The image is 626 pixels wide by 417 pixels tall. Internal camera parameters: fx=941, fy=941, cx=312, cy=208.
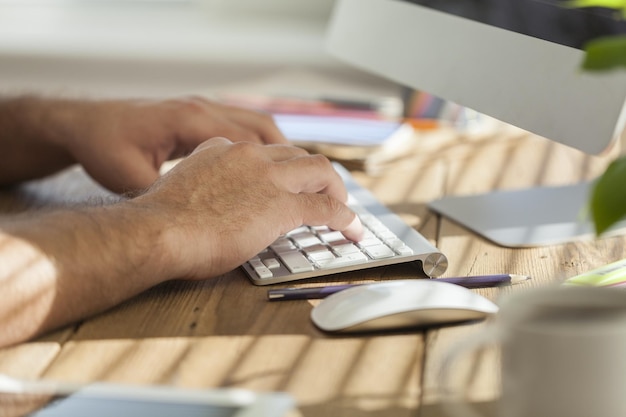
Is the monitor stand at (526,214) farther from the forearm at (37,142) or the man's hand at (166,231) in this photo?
the forearm at (37,142)

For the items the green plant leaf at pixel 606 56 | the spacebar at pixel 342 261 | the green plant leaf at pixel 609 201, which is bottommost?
the spacebar at pixel 342 261

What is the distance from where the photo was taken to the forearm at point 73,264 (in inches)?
28.9

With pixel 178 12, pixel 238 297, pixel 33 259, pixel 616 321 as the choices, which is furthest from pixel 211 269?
pixel 178 12

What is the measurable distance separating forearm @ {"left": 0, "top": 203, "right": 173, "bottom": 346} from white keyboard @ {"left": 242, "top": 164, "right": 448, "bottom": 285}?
11 cm

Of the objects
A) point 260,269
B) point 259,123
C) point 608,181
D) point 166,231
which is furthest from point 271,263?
point 608,181

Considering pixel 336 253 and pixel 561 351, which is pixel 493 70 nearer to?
pixel 336 253

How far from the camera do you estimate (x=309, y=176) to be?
0.90 meters

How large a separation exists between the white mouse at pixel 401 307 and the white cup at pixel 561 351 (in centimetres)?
16

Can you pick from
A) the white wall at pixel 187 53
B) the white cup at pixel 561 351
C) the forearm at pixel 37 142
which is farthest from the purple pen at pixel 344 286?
the white wall at pixel 187 53

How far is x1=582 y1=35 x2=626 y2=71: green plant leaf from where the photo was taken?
1.50 feet

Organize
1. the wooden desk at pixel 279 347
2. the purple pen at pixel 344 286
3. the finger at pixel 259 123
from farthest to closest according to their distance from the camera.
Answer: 1. the finger at pixel 259 123
2. the purple pen at pixel 344 286
3. the wooden desk at pixel 279 347

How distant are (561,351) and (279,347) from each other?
26cm

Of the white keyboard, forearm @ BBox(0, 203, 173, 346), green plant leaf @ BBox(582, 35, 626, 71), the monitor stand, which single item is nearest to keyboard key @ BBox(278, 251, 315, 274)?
A: the white keyboard

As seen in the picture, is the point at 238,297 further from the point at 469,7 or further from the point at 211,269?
the point at 469,7
